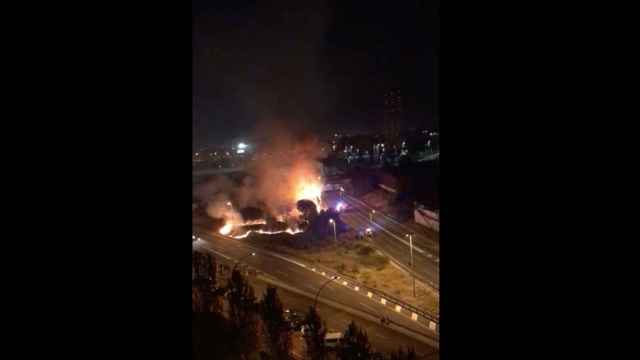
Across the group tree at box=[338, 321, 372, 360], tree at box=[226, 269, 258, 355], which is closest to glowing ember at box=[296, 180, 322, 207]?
tree at box=[226, 269, 258, 355]

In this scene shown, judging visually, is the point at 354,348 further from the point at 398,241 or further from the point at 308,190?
the point at 308,190

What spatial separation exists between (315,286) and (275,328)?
5.94m

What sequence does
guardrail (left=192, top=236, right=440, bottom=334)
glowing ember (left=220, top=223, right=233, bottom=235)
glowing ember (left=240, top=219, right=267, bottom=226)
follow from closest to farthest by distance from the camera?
1. guardrail (left=192, top=236, right=440, bottom=334)
2. glowing ember (left=220, top=223, right=233, bottom=235)
3. glowing ember (left=240, top=219, right=267, bottom=226)

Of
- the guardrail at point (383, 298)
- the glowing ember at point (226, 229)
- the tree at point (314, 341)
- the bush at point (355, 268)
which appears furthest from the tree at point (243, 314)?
the glowing ember at point (226, 229)

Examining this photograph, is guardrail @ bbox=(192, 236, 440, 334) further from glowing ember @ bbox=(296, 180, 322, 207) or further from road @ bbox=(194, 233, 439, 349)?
glowing ember @ bbox=(296, 180, 322, 207)

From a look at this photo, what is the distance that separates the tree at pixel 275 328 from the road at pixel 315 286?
3.51 meters

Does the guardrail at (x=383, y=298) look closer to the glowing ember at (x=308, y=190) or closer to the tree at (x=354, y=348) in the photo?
the tree at (x=354, y=348)

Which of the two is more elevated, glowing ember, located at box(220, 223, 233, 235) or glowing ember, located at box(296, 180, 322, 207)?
glowing ember, located at box(296, 180, 322, 207)

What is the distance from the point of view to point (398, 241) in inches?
1030

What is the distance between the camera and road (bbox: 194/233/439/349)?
51.9ft

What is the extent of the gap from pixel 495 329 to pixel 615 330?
57cm

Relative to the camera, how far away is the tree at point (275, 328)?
1379cm

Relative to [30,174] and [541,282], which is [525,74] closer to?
[541,282]

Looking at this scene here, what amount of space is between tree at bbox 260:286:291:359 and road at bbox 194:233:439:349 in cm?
351
